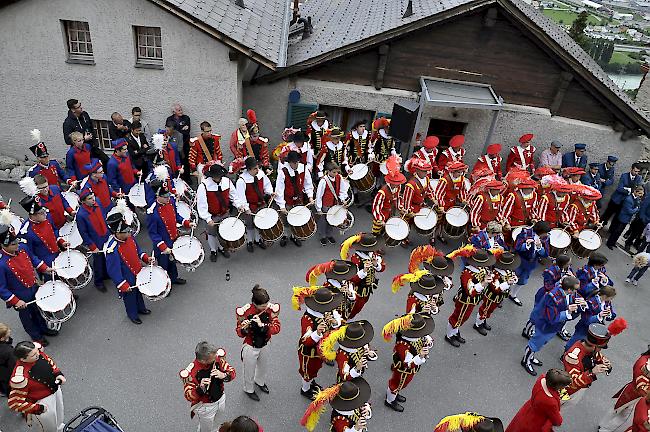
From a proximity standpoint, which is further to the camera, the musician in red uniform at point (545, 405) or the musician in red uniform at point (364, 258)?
the musician in red uniform at point (364, 258)

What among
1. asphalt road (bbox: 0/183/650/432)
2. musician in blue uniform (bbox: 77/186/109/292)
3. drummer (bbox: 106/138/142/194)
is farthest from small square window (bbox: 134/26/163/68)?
asphalt road (bbox: 0/183/650/432)

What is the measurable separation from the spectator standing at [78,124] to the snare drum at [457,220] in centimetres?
771

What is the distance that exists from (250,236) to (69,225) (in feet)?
11.0

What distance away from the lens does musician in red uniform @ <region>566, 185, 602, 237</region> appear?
10.1 meters

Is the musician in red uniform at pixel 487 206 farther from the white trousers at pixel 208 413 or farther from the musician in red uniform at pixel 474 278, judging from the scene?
the white trousers at pixel 208 413

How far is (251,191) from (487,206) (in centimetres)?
470

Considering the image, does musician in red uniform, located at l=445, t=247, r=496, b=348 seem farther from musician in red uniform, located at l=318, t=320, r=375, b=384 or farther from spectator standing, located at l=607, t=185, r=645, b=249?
spectator standing, located at l=607, t=185, r=645, b=249

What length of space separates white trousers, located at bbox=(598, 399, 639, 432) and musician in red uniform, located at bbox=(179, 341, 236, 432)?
5.37m

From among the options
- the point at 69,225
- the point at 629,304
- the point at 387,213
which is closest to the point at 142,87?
the point at 69,225

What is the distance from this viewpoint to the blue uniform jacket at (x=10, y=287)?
660 cm

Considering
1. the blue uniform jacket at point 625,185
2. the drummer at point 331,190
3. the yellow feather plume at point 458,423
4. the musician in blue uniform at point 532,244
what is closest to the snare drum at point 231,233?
the drummer at point 331,190

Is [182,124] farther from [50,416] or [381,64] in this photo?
[50,416]

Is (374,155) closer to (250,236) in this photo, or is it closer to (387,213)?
(387,213)

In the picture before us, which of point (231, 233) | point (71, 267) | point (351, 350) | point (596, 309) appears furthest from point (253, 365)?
point (596, 309)
